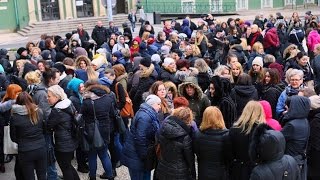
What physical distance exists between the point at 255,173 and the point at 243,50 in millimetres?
7588

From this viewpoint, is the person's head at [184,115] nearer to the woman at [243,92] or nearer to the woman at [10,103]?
the woman at [243,92]

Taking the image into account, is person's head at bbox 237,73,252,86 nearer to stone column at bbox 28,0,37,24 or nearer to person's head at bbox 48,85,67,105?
person's head at bbox 48,85,67,105

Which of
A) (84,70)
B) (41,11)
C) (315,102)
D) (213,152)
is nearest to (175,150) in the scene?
(213,152)

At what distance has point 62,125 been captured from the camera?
6.84 metres

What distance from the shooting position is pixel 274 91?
7891mm

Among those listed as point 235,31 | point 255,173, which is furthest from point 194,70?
point 235,31

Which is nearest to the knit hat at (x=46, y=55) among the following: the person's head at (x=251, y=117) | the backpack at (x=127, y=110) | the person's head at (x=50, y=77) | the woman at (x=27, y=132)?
the person's head at (x=50, y=77)

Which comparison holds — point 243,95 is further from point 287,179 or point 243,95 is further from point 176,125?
point 287,179

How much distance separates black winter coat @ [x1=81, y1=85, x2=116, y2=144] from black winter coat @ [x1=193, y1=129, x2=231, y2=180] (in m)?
2.04

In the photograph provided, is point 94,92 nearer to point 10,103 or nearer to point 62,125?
point 62,125

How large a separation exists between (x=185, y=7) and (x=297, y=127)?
34.0 metres

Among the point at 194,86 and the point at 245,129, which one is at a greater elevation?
the point at 194,86

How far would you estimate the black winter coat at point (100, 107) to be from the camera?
24.1ft

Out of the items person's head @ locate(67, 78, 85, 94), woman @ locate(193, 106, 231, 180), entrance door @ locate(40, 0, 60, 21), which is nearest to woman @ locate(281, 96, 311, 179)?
woman @ locate(193, 106, 231, 180)
